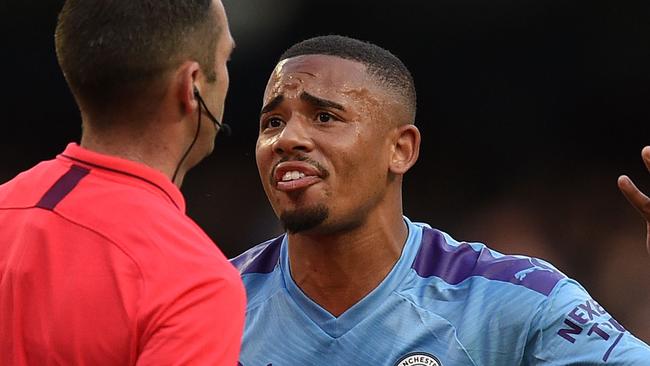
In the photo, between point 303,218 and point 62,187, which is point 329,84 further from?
point 62,187

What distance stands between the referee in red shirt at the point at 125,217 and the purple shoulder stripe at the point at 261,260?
144 cm

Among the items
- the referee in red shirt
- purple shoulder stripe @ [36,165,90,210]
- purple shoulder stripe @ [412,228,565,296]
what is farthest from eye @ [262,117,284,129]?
purple shoulder stripe @ [36,165,90,210]

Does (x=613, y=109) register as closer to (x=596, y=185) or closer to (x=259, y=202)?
(x=596, y=185)

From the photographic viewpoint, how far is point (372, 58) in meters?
3.65

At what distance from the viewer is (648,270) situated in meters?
7.18

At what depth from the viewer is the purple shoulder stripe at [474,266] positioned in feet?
10.9

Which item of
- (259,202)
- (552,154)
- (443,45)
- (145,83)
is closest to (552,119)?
(552,154)

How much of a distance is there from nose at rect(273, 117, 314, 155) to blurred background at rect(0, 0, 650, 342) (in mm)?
3931

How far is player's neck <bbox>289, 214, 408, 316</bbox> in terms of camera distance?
3521 mm

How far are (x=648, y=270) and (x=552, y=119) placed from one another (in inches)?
47.9

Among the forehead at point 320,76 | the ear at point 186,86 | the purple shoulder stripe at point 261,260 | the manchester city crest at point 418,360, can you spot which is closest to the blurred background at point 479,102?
the purple shoulder stripe at point 261,260

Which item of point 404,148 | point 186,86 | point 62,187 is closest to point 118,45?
point 186,86

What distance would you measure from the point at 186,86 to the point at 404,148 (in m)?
1.53

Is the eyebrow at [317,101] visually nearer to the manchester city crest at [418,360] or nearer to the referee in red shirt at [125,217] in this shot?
the manchester city crest at [418,360]
